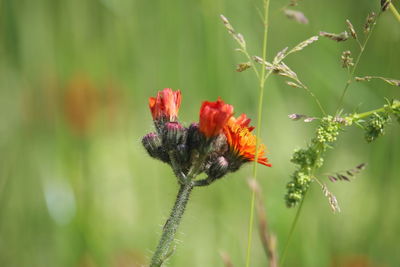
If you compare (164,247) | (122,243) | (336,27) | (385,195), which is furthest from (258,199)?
(336,27)

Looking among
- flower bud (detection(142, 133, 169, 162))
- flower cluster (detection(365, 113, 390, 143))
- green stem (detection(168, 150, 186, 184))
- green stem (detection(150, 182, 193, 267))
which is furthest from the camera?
flower bud (detection(142, 133, 169, 162))

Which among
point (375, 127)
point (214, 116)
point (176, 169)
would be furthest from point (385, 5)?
point (176, 169)

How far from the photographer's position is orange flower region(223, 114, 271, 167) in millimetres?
2137

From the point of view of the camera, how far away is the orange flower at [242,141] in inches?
84.1

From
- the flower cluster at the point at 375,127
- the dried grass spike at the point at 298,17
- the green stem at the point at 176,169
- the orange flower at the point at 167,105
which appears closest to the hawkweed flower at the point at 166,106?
the orange flower at the point at 167,105

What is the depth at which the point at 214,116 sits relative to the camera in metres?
2.00

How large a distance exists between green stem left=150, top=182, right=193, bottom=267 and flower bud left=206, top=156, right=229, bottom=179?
10cm

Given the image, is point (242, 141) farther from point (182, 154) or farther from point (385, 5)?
point (385, 5)

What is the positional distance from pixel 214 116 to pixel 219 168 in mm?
267

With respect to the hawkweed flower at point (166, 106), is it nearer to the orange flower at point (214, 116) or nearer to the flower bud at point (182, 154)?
the flower bud at point (182, 154)

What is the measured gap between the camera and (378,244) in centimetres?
363

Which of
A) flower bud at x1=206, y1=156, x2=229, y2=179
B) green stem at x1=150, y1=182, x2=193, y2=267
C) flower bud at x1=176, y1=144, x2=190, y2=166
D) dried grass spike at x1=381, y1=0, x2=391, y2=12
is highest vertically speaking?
dried grass spike at x1=381, y1=0, x2=391, y2=12

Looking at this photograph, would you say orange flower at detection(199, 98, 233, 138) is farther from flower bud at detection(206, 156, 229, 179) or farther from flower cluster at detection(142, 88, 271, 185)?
flower bud at detection(206, 156, 229, 179)

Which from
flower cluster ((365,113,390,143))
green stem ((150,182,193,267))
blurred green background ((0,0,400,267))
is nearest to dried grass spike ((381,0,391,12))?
flower cluster ((365,113,390,143))
